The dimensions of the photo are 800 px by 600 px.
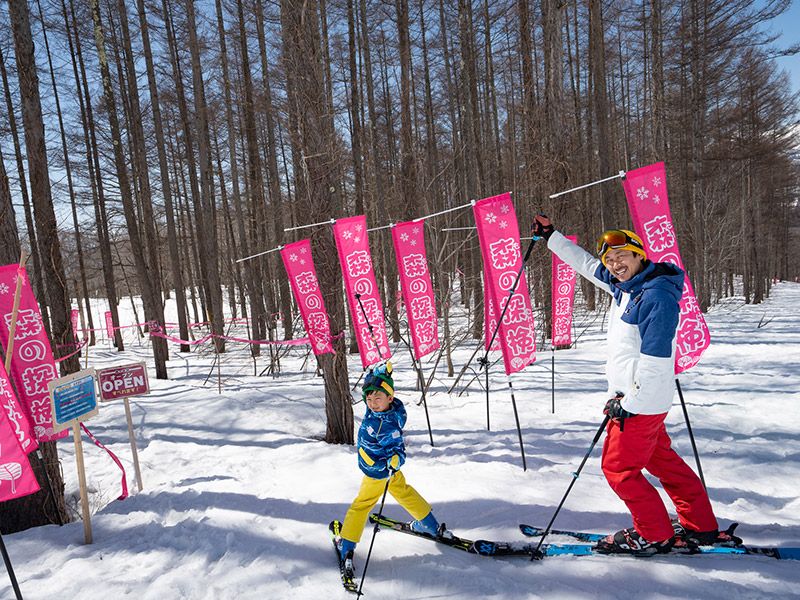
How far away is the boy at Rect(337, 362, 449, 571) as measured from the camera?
309cm

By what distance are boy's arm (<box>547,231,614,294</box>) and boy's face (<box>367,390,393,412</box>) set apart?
186 cm

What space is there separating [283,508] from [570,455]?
10.7ft

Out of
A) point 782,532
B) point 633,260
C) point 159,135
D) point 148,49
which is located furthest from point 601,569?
point 148,49

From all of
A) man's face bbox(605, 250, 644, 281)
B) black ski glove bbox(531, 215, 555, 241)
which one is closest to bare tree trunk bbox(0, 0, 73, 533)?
black ski glove bbox(531, 215, 555, 241)

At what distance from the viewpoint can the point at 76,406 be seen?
152 inches

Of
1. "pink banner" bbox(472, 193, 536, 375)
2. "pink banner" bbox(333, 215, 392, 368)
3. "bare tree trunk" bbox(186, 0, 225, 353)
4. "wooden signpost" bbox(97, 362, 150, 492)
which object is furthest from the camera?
"bare tree trunk" bbox(186, 0, 225, 353)

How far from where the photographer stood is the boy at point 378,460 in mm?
3086

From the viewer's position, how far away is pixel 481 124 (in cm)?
1928

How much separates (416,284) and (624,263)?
3638 mm

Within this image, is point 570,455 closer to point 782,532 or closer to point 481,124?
point 782,532

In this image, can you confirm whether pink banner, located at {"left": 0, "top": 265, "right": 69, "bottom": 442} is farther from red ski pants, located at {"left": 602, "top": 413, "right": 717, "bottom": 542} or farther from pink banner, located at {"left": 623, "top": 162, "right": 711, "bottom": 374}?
pink banner, located at {"left": 623, "top": 162, "right": 711, "bottom": 374}

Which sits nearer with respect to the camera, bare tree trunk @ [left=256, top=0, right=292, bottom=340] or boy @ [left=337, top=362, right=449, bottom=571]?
boy @ [left=337, top=362, right=449, bottom=571]

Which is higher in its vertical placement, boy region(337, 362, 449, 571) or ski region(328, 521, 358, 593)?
boy region(337, 362, 449, 571)

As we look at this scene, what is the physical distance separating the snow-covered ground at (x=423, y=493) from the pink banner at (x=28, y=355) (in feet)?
3.53
